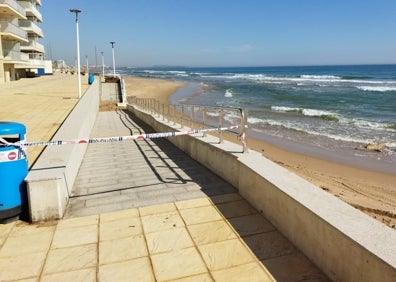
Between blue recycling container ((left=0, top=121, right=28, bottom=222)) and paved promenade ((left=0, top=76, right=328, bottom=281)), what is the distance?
0.68 ft

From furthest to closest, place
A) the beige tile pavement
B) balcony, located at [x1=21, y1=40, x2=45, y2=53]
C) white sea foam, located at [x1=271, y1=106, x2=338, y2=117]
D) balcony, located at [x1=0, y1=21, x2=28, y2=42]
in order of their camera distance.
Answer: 1. balcony, located at [x1=21, y1=40, x2=45, y2=53]
2. balcony, located at [x1=0, y1=21, x2=28, y2=42]
3. white sea foam, located at [x1=271, y1=106, x2=338, y2=117]
4. the beige tile pavement

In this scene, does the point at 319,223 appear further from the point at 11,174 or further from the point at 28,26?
the point at 28,26

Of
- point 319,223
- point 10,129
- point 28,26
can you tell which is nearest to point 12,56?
point 28,26

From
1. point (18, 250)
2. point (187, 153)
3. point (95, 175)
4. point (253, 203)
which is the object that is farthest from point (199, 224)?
point (187, 153)

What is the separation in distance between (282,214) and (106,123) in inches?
478

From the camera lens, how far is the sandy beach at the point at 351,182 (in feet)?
23.9

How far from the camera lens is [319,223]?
322 cm

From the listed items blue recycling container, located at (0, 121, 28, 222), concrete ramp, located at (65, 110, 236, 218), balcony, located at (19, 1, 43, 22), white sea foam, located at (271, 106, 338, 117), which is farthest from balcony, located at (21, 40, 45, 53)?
blue recycling container, located at (0, 121, 28, 222)

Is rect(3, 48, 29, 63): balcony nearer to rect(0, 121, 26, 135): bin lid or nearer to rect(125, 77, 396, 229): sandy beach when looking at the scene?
rect(125, 77, 396, 229): sandy beach

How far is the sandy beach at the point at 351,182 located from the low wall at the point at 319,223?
3051 millimetres

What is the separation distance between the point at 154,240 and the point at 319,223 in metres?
1.74

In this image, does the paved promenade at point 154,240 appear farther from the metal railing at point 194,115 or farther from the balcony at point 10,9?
the balcony at point 10,9

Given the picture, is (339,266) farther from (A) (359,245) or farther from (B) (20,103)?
(B) (20,103)

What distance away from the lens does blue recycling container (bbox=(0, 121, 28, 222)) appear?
413cm
